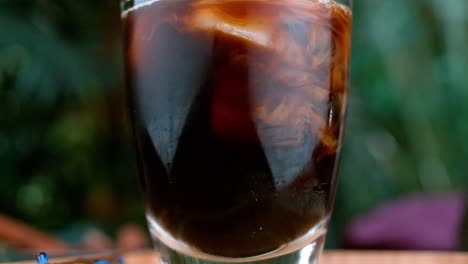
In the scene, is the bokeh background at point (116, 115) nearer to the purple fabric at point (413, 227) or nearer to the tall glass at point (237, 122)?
the purple fabric at point (413, 227)

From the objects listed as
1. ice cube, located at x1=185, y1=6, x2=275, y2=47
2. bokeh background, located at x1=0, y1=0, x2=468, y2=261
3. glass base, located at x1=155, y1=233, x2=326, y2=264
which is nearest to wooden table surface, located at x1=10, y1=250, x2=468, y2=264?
glass base, located at x1=155, y1=233, x2=326, y2=264

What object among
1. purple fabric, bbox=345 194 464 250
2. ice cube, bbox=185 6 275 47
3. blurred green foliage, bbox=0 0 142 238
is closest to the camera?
ice cube, bbox=185 6 275 47

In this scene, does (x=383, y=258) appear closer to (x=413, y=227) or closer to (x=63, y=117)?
(x=413, y=227)

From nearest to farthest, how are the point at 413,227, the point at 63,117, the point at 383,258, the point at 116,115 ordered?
the point at 383,258
the point at 413,227
the point at 63,117
the point at 116,115

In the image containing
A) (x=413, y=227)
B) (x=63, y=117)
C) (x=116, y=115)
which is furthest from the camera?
(x=116, y=115)

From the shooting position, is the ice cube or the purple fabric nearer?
the ice cube

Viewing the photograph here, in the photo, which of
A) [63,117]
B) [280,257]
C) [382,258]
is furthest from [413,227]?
[63,117]

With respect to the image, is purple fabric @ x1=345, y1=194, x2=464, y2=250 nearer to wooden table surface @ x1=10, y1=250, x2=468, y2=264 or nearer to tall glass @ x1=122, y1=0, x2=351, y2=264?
wooden table surface @ x1=10, y1=250, x2=468, y2=264

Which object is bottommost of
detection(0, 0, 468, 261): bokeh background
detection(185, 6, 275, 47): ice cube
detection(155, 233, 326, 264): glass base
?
detection(0, 0, 468, 261): bokeh background
